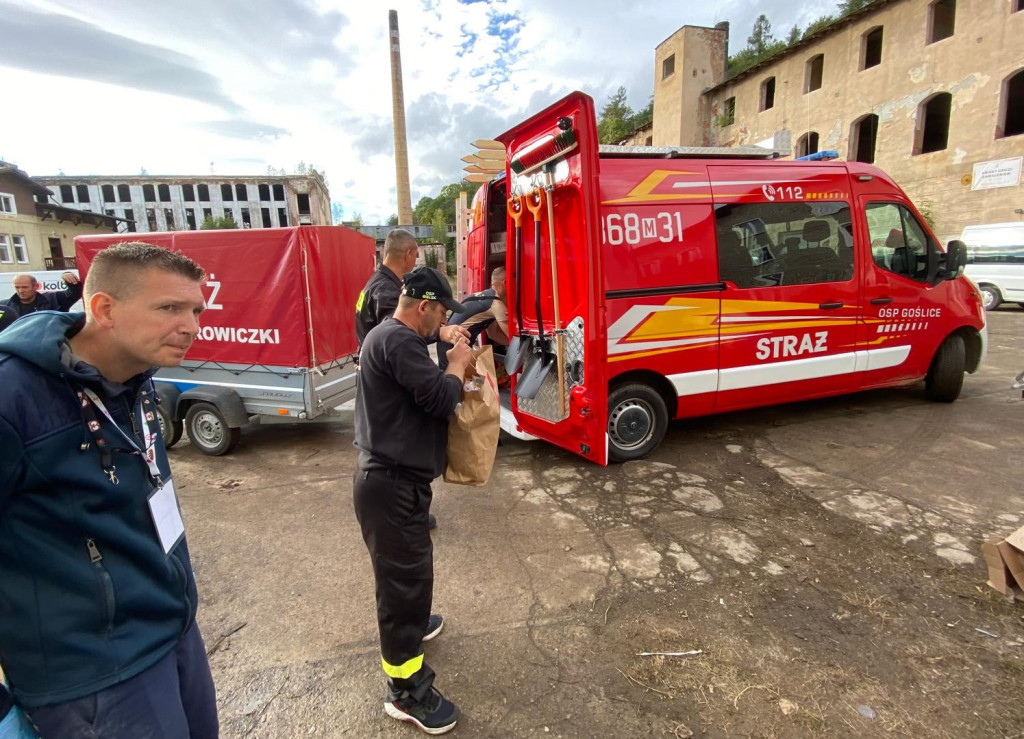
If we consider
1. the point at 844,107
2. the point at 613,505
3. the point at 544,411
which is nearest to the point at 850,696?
the point at 613,505

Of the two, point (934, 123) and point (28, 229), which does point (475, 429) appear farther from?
point (28, 229)

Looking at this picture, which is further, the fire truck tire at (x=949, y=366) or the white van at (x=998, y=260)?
the white van at (x=998, y=260)

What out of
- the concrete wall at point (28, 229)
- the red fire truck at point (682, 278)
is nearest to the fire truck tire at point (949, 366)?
the red fire truck at point (682, 278)

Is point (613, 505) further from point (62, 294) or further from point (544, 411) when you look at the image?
point (62, 294)

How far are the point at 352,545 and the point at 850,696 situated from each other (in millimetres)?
2874

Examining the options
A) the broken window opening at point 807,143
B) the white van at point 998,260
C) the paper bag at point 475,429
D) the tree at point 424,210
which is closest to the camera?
the paper bag at point 475,429

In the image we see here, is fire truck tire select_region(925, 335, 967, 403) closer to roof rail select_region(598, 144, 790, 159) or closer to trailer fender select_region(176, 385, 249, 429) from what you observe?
roof rail select_region(598, 144, 790, 159)

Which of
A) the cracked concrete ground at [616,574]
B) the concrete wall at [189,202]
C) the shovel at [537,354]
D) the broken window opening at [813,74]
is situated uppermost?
the concrete wall at [189,202]

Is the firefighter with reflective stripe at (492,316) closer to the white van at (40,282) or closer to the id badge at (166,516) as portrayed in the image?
the id badge at (166,516)

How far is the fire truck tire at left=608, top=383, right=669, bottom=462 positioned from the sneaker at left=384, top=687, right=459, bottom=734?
2786 mm

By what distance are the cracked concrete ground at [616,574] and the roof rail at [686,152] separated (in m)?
2.71

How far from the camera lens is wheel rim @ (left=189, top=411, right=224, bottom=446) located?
206 inches

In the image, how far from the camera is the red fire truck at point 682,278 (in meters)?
3.89

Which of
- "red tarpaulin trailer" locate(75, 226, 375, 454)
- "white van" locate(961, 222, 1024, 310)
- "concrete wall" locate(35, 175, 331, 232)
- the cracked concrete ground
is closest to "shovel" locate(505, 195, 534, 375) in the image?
the cracked concrete ground
